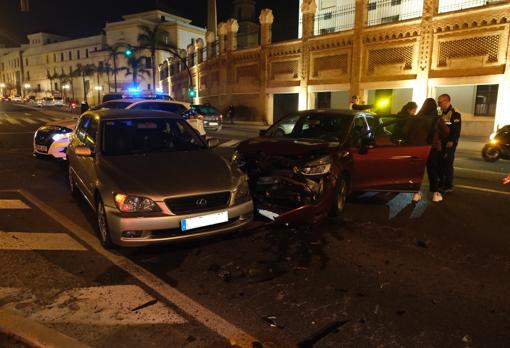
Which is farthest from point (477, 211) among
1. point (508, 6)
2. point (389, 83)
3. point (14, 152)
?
point (389, 83)

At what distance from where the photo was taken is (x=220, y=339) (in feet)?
10.7

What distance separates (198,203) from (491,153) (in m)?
12.2

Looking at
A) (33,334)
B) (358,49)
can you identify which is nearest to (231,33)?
(358,49)

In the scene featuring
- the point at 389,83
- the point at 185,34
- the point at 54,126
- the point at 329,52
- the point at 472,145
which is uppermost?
the point at 185,34

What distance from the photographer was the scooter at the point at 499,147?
12938 mm

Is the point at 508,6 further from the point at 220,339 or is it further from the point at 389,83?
the point at 220,339

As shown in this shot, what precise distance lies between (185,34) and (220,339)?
69.7m

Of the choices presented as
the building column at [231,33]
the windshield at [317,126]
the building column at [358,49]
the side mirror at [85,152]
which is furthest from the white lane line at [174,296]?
the building column at [231,33]

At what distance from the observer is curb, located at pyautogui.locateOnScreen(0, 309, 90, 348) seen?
3140 mm

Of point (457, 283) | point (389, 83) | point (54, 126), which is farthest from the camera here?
point (389, 83)

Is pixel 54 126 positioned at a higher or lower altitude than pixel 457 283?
higher

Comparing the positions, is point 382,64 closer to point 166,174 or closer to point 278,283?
point 166,174

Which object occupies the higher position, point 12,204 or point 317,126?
point 317,126

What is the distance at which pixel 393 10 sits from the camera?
29.0 meters
